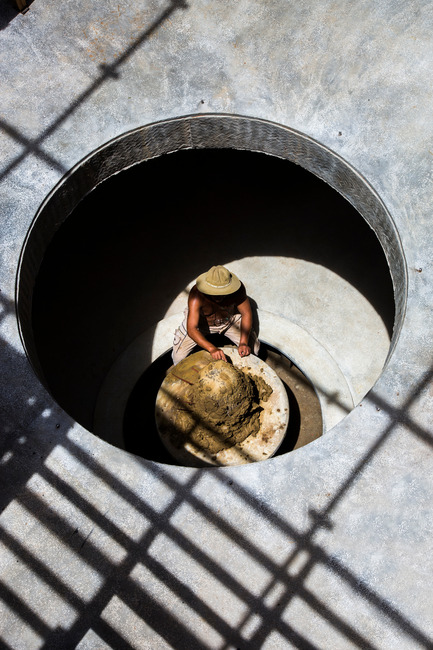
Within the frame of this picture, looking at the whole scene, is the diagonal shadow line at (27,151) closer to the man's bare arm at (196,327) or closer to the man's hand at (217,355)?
the man's bare arm at (196,327)

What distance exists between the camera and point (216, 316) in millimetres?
9844

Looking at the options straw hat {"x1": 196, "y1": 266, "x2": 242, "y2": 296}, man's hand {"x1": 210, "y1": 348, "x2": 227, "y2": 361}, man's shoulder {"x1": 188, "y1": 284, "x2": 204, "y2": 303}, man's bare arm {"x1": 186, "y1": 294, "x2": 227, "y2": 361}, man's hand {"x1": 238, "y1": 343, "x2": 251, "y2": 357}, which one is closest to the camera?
straw hat {"x1": 196, "y1": 266, "x2": 242, "y2": 296}

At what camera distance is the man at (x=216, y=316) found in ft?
29.1

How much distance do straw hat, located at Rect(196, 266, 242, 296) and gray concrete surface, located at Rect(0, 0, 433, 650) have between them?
175 centimetres

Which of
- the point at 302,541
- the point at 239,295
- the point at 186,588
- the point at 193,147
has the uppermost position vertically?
the point at 193,147

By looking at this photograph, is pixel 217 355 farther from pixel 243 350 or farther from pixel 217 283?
pixel 217 283

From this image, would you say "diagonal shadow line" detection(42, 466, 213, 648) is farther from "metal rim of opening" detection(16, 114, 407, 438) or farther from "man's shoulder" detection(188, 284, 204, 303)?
"man's shoulder" detection(188, 284, 204, 303)

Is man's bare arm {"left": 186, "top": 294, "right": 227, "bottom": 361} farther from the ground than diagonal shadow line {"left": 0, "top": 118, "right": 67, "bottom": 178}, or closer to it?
farther from the ground

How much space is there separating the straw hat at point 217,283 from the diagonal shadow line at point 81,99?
2455 millimetres

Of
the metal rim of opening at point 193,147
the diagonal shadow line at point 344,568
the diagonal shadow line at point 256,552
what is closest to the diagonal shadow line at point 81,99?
the metal rim of opening at point 193,147

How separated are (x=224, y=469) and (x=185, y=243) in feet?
19.5

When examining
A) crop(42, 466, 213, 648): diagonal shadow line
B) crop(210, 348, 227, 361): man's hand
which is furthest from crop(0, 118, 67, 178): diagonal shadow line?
crop(42, 466, 213, 648): diagonal shadow line

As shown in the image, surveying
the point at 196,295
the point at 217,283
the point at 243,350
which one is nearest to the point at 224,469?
the point at 217,283

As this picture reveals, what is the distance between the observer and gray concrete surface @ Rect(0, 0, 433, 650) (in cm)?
632
